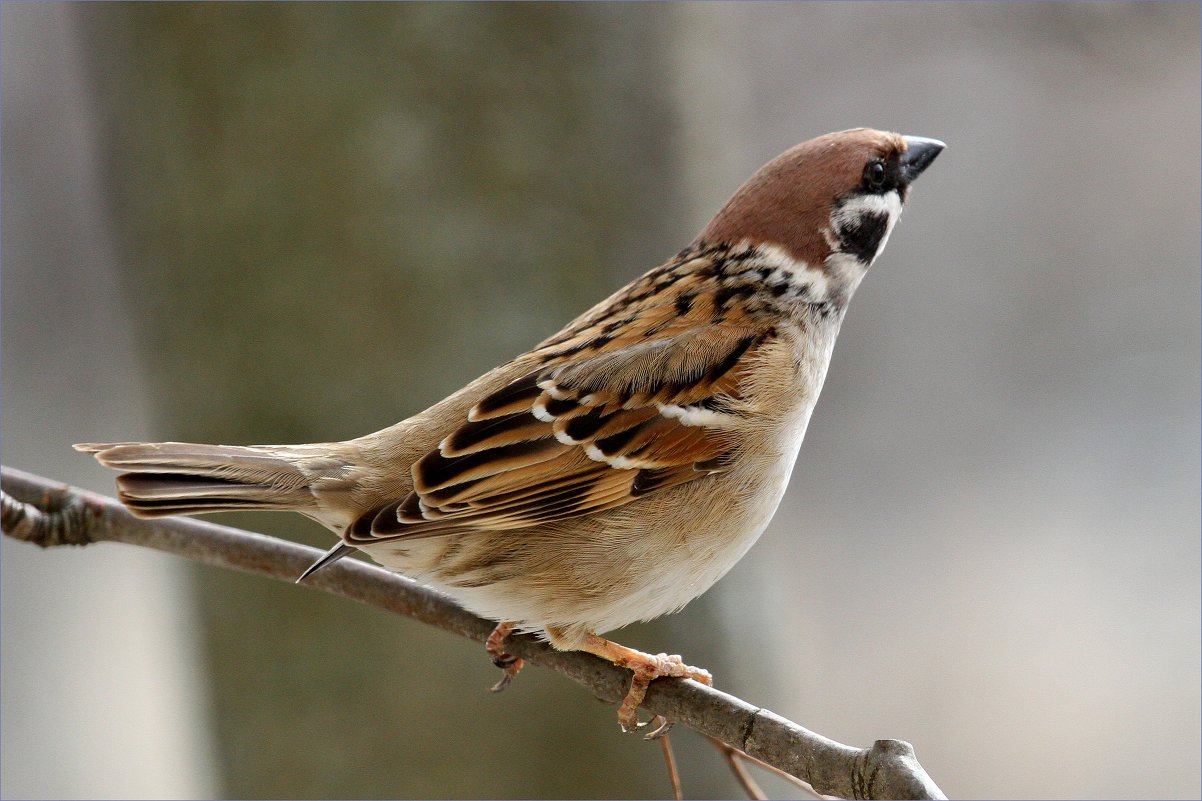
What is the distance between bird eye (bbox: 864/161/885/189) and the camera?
259 centimetres

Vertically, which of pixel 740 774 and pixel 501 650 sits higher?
pixel 501 650

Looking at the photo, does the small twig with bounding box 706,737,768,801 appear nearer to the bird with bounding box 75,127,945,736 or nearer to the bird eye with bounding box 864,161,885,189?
the bird with bounding box 75,127,945,736

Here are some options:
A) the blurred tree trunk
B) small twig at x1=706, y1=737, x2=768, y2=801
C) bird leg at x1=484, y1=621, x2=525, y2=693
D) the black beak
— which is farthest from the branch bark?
the black beak

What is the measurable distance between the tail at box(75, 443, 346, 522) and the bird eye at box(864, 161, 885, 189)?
132 cm

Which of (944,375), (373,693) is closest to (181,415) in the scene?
(373,693)

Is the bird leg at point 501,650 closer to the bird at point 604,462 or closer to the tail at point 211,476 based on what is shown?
the bird at point 604,462

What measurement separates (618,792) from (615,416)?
1.57 meters

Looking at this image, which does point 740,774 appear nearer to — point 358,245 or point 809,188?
point 809,188

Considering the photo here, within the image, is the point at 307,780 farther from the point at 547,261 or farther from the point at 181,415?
the point at 547,261

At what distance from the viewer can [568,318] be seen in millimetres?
3562

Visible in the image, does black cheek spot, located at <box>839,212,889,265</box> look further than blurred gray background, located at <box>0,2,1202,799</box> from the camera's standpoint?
No

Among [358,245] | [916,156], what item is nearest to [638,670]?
[916,156]

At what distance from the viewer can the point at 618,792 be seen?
3.48 metres

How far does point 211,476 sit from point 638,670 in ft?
2.95
